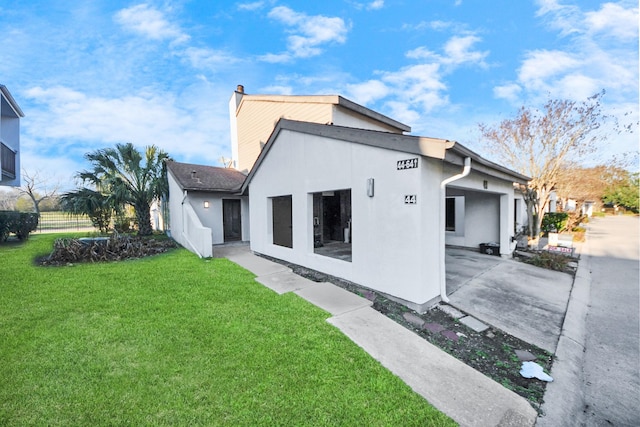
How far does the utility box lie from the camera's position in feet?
33.5

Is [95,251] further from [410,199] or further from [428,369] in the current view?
[428,369]

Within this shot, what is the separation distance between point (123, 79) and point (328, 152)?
12312 millimetres

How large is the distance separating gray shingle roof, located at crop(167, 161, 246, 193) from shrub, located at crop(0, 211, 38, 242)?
7.90 metres

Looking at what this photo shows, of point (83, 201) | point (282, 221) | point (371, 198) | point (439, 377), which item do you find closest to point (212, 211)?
point (282, 221)

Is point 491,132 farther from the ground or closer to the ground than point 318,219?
farther from the ground

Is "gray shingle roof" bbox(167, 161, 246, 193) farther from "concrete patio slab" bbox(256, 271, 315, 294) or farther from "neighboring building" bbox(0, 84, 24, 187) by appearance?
"neighboring building" bbox(0, 84, 24, 187)

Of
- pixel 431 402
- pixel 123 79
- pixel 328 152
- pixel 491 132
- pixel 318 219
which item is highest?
pixel 123 79

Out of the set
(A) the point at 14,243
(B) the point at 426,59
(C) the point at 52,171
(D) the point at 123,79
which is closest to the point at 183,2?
(D) the point at 123,79

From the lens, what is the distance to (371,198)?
584 cm

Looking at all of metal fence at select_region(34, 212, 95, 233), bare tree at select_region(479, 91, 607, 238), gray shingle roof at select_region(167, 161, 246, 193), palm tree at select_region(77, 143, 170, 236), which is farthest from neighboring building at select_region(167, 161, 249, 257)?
metal fence at select_region(34, 212, 95, 233)

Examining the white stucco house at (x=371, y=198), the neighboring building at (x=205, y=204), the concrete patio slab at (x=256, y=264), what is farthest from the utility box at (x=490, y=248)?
the neighboring building at (x=205, y=204)

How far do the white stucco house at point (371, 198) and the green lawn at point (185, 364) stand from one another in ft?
6.38

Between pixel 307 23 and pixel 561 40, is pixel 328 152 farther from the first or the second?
pixel 561 40

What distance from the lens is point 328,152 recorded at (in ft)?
22.8
